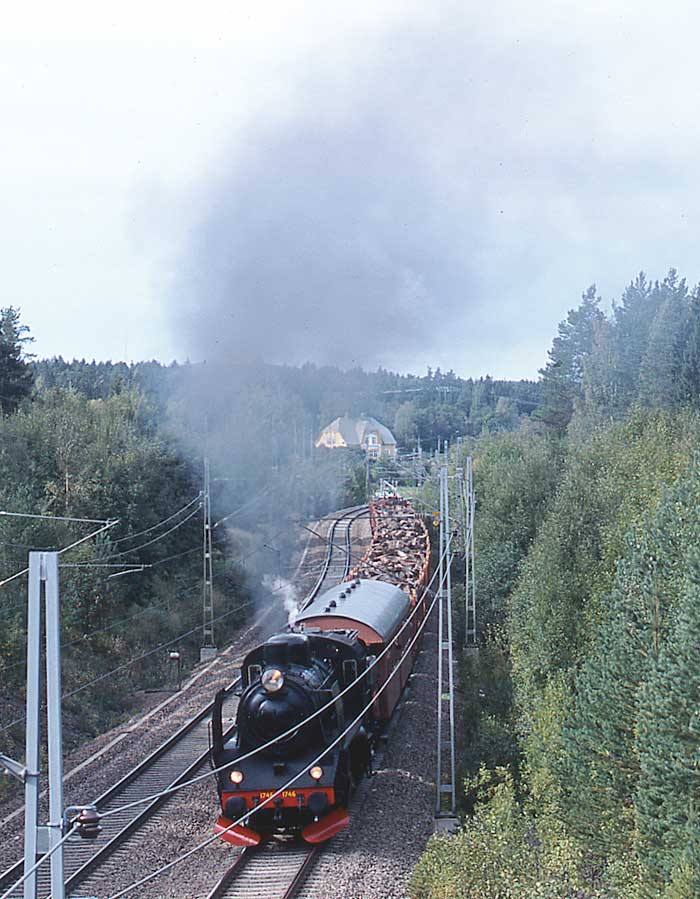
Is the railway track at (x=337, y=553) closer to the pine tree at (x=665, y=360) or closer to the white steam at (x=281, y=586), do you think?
the white steam at (x=281, y=586)

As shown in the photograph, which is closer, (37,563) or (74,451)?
(37,563)

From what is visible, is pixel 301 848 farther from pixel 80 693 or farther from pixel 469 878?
pixel 80 693

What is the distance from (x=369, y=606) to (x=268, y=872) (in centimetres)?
739

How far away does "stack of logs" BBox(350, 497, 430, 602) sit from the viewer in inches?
1086

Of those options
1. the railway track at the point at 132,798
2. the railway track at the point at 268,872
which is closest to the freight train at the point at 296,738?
the railway track at the point at 268,872

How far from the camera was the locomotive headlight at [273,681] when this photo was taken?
14258 mm

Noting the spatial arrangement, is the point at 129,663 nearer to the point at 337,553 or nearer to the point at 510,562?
the point at 510,562

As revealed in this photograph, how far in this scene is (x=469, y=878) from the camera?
12023mm

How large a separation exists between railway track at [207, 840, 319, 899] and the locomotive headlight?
2.62 meters

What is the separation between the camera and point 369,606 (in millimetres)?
20344

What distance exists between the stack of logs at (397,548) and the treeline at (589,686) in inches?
116

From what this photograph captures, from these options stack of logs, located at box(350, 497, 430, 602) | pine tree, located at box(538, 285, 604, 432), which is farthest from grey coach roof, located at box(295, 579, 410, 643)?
pine tree, located at box(538, 285, 604, 432)

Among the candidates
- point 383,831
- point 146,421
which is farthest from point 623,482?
point 146,421

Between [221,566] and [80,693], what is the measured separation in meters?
15.0
